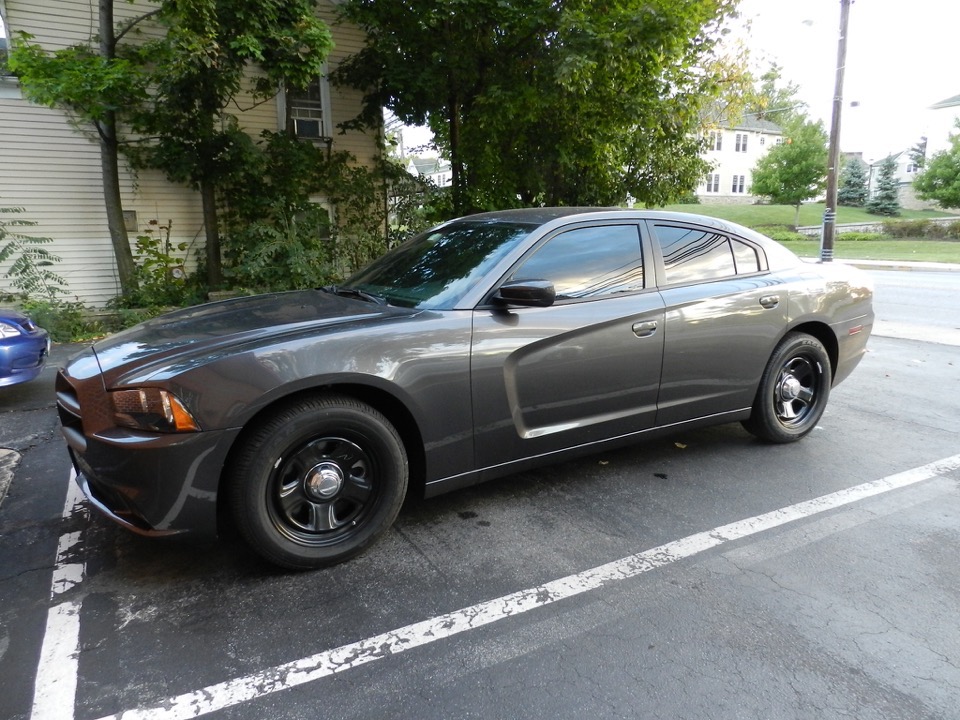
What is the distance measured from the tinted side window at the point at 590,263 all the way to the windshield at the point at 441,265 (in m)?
0.17

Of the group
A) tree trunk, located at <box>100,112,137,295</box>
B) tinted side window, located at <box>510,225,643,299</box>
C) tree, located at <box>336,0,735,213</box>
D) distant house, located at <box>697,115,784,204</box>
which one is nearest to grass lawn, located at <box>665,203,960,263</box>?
distant house, located at <box>697,115,784,204</box>

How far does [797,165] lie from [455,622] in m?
44.1

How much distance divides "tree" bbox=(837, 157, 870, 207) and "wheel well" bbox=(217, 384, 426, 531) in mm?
64681

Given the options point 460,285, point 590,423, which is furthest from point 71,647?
point 590,423

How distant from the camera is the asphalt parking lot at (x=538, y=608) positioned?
2213 millimetres

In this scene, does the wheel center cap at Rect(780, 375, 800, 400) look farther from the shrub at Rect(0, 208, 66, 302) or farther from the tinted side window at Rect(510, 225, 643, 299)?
the shrub at Rect(0, 208, 66, 302)

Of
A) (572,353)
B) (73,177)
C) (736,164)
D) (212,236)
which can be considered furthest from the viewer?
(736,164)

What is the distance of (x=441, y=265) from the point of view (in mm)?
3719

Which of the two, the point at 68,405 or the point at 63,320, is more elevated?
the point at 68,405

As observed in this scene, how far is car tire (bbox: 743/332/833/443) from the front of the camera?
4367 mm

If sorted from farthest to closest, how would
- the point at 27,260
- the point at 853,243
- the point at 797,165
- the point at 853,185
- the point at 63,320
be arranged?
the point at 853,185
the point at 797,165
the point at 853,243
the point at 27,260
the point at 63,320

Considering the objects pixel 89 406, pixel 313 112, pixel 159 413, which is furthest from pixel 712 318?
pixel 313 112

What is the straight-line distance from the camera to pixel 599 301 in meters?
3.61

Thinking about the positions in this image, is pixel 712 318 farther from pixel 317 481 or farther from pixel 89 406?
pixel 89 406
